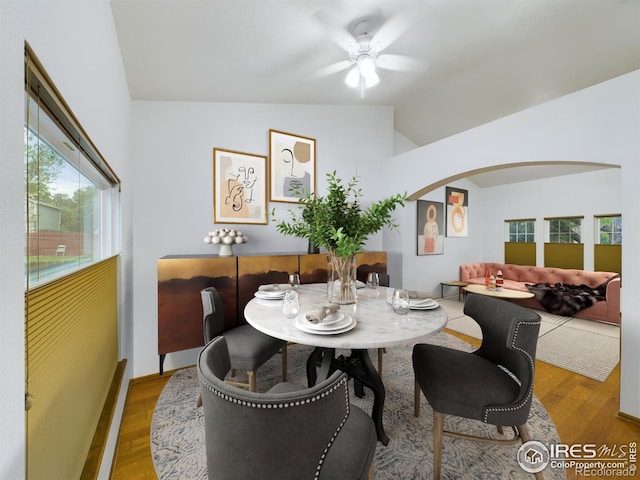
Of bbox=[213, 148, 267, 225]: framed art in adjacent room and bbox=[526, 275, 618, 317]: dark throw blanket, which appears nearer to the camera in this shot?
bbox=[213, 148, 267, 225]: framed art in adjacent room

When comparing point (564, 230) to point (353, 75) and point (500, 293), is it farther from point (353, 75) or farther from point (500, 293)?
point (353, 75)

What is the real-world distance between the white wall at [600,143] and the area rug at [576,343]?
0.90 metres

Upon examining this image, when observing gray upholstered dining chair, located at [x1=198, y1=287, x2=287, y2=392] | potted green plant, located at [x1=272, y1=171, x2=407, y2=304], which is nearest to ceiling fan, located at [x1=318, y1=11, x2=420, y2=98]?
potted green plant, located at [x1=272, y1=171, x2=407, y2=304]

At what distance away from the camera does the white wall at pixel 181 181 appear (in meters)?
2.54

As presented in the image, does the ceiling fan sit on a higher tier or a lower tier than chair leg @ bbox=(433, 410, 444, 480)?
higher

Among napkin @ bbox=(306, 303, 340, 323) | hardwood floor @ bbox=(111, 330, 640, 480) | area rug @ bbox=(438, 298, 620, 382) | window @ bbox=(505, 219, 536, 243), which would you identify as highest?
window @ bbox=(505, 219, 536, 243)

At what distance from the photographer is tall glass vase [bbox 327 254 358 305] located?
1.74 metres

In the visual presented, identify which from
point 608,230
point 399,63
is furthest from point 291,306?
point 608,230

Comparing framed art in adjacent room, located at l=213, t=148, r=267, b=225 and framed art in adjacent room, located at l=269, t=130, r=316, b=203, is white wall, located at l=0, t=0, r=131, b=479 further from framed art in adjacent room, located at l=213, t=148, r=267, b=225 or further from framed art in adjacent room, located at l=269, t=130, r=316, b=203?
framed art in adjacent room, located at l=269, t=130, r=316, b=203

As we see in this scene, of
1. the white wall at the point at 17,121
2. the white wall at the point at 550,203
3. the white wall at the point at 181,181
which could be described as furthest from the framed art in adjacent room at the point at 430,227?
the white wall at the point at 17,121

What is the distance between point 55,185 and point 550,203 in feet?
25.0

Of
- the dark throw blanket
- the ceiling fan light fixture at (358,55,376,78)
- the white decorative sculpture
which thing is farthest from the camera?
the dark throw blanket

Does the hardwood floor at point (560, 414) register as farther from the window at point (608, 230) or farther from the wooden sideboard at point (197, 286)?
the window at point (608, 230)

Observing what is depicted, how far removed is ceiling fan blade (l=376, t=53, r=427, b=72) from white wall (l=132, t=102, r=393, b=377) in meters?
1.06
